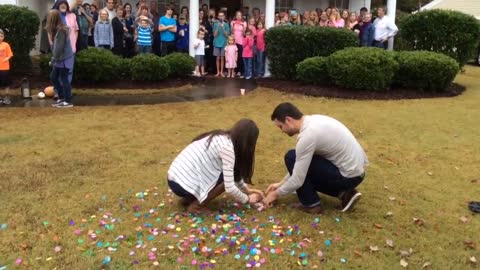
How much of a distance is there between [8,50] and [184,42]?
466 cm

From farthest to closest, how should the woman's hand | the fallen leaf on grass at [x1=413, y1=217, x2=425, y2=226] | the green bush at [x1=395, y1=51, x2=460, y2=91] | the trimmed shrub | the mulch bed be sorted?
1. the trimmed shrub
2. the green bush at [x1=395, y1=51, x2=460, y2=91]
3. the mulch bed
4. the woman's hand
5. the fallen leaf on grass at [x1=413, y1=217, x2=425, y2=226]

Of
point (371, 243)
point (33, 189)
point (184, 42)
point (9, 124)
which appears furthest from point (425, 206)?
point (184, 42)

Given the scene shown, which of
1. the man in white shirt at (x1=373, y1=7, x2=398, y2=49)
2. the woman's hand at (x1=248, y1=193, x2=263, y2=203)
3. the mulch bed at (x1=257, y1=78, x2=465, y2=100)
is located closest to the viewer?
the woman's hand at (x1=248, y1=193, x2=263, y2=203)

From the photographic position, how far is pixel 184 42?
44.9ft

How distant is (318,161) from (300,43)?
8.25m

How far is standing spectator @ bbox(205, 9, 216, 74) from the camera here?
541 inches

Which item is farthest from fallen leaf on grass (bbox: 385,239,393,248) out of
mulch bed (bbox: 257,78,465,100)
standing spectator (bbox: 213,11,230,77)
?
standing spectator (bbox: 213,11,230,77)

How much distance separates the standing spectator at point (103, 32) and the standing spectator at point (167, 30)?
1273 mm

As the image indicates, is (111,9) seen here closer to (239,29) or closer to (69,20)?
(69,20)

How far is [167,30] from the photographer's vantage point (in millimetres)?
12961

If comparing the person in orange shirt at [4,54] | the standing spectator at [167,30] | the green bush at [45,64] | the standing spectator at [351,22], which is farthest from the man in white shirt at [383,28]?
the person in orange shirt at [4,54]

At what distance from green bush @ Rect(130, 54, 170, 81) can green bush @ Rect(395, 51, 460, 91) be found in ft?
17.5

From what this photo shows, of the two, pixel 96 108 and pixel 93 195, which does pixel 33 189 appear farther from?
pixel 96 108

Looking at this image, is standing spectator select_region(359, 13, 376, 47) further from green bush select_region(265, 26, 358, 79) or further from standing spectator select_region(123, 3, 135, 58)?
standing spectator select_region(123, 3, 135, 58)
